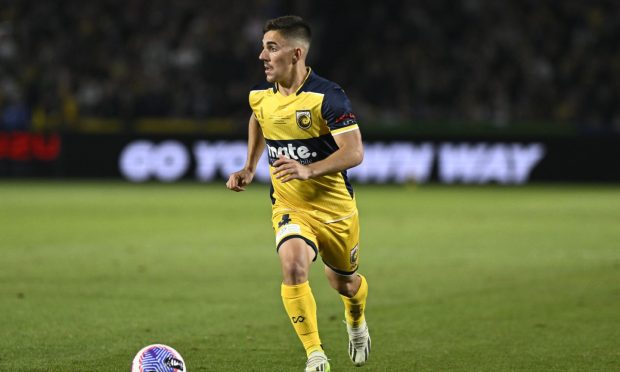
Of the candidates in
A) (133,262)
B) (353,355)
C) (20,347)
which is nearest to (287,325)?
(353,355)

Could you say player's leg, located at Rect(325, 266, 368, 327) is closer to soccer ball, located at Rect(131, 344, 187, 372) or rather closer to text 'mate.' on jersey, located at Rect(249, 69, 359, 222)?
text 'mate.' on jersey, located at Rect(249, 69, 359, 222)

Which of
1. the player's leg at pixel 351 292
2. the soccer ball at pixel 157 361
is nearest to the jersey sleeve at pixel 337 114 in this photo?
the player's leg at pixel 351 292

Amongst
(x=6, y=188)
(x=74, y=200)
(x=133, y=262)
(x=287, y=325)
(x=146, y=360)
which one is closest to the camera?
(x=146, y=360)

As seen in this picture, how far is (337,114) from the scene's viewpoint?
644cm

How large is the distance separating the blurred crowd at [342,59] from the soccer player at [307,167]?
66.0ft

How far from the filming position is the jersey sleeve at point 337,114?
643cm

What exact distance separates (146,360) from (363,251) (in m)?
7.99

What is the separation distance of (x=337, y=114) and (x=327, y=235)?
0.78 meters

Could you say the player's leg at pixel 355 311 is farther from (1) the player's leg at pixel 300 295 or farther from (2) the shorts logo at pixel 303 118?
(2) the shorts logo at pixel 303 118

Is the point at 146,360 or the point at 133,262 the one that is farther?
the point at 133,262

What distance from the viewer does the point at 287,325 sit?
8.37 m

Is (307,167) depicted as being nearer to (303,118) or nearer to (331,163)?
(331,163)

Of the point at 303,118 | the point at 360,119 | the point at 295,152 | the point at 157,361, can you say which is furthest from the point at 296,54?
the point at 360,119

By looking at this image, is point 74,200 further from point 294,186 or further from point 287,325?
point 294,186
